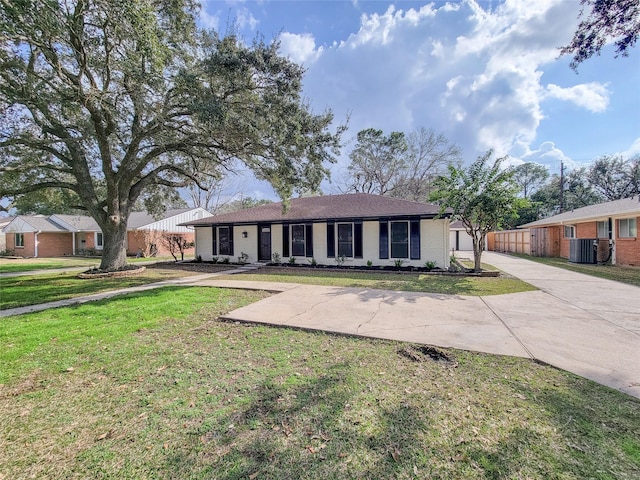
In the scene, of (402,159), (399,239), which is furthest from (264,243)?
(402,159)

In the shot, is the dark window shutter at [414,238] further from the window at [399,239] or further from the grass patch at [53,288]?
the grass patch at [53,288]

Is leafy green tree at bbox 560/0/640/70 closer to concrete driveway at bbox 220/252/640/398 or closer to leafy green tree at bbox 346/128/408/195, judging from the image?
concrete driveway at bbox 220/252/640/398

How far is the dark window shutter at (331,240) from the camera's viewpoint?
45.0 ft

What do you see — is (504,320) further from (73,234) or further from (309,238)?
(73,234)

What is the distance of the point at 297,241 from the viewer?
14586mm

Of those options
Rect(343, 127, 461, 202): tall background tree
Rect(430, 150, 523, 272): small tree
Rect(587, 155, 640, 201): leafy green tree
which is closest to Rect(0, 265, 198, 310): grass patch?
Rect(430, 150, 523, 272): small tree

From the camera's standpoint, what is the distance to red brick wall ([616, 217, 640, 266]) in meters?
12.4

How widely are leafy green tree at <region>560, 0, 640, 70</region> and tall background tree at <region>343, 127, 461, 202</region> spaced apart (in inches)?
789

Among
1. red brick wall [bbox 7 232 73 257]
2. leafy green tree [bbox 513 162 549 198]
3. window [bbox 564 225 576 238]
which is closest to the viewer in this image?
window [bbox 564 225 576 238]

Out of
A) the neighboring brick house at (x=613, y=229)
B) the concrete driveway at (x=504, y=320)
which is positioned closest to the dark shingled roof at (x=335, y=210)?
the concrete driveway at (x=504, y=320)

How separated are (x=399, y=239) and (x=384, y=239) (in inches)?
25.7

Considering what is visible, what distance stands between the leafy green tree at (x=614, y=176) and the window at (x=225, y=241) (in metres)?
38.7

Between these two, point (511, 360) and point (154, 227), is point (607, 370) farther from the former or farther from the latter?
point (154, 227)

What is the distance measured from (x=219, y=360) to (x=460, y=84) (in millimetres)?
20447
